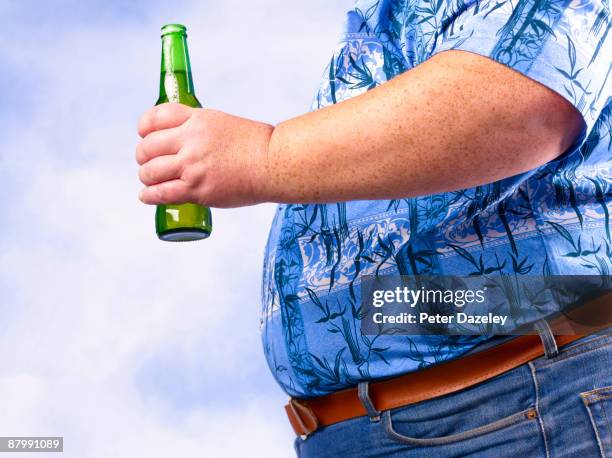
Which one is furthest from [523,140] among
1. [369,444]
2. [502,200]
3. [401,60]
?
[369,444]

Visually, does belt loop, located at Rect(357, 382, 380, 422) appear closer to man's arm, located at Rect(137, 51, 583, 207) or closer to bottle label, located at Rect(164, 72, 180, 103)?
man's arm, located at Rect(137, 51, 583, 207)

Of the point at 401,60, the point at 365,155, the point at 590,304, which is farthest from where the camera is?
the point at 401,60

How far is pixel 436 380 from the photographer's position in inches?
45.6

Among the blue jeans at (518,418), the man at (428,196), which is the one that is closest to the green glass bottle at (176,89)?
the man at (428,196)

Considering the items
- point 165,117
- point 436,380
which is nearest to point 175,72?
point 165,117

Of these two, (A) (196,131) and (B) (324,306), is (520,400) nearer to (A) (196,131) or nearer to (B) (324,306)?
(B) (324,306)

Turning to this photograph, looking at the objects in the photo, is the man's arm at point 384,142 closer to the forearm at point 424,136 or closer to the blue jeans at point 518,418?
the forearm at point 424,136

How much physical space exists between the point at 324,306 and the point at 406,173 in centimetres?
32

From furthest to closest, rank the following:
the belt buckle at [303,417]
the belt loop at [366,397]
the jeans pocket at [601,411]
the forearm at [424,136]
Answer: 1. the belt buckle at [303,417]
2. the belt loop at [366,397]
3. the jeans pocket at [601,411]
4. the forearm at [424,136]

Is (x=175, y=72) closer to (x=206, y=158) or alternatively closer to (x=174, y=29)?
(x=174, y=29)

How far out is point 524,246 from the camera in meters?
1.11

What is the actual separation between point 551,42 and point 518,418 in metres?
0.45

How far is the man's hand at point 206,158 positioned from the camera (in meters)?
0.97

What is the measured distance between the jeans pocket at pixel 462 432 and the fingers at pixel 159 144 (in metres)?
0.46
